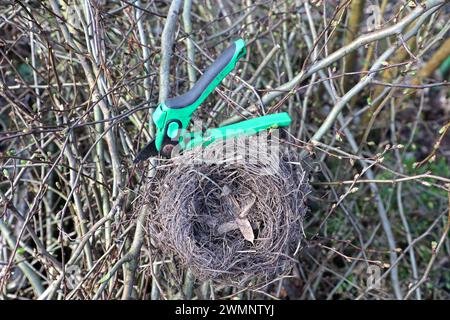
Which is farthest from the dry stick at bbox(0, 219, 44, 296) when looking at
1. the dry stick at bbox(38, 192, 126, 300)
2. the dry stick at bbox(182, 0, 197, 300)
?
the dry stick at bbox(182, 0, 197, 300)

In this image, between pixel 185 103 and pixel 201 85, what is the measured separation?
8cm

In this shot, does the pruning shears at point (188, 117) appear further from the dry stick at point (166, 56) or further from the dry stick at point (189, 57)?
the dry stick at point (189, 57)

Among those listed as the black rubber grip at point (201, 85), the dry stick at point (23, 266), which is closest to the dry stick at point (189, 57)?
the black rubber grip at point (201, 85)

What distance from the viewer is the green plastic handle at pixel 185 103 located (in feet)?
6.12

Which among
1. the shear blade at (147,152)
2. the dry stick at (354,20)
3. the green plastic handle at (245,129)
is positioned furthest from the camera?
the dry stick at (354,20)

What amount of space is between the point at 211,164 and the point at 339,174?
1.44 m

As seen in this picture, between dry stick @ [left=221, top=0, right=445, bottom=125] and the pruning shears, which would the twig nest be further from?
dry stick @ [left=221, top=0, right=445, bottom=125]

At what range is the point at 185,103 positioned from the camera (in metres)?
Result: 1.88

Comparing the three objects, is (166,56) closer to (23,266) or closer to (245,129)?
(245,129)

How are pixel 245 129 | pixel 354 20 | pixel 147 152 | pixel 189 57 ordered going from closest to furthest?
pixel 245 129
pixel 147 152
pixel 189 57
pixel 354 20

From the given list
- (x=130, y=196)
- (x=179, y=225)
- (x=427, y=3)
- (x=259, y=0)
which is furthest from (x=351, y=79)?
(x=179, y=225)

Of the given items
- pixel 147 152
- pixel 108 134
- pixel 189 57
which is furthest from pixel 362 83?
pixel 108 134

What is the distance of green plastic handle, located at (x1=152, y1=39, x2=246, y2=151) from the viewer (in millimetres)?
1866
